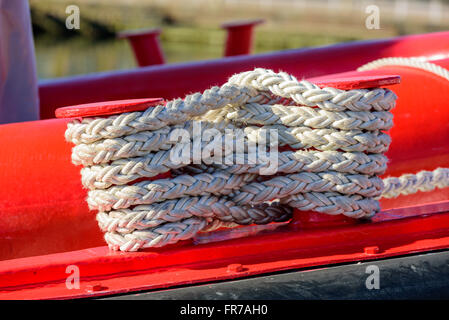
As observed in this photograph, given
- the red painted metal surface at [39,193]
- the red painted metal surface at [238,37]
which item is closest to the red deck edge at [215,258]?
the red painted metal surface at [39,193]

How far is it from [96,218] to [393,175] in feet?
2.54

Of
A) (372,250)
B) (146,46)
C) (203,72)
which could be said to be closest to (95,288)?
(372,250)

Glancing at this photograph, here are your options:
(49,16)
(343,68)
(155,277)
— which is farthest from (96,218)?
(49,16)

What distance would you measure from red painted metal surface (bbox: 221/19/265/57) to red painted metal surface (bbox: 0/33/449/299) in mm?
2014

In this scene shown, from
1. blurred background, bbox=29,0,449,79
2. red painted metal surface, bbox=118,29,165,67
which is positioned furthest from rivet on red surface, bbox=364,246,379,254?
blurred background, bbox=29,0,449,79

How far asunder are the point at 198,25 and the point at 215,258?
11.5m

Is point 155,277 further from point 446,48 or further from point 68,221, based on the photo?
point 446,48

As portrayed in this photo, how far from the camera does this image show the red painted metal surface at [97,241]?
1348 millimetres

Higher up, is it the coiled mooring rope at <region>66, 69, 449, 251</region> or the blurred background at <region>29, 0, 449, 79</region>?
the blurred background at <region>29, 0, 449, 79</region>

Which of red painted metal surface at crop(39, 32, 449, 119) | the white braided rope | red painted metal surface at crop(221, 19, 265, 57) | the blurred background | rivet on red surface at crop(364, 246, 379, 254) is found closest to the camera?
rivet on red surface at crop(364, 246, 379, 254)

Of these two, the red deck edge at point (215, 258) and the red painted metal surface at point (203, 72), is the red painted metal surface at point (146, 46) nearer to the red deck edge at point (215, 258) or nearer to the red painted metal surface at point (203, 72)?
the red painted metal surface at point (203, 72)

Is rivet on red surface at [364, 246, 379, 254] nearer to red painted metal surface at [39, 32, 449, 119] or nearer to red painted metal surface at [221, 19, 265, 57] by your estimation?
red painted metal surface at [39, 32, 449, 119]

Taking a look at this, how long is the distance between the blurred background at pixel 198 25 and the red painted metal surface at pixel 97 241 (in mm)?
7431

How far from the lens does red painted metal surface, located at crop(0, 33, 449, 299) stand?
1.35 meters
